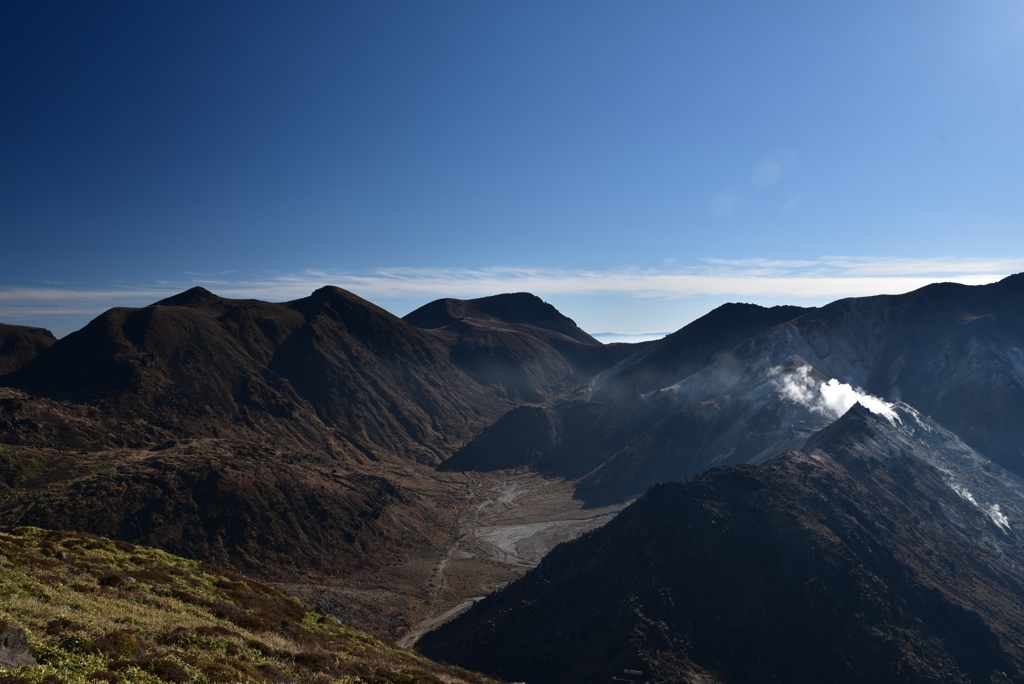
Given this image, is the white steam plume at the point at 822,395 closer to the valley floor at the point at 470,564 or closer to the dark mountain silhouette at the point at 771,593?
the dark mountain silhouette at the point at 771,593

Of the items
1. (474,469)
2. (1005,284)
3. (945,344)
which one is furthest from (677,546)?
(1005,284)

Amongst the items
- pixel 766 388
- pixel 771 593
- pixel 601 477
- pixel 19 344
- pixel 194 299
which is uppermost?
pixel 194 299

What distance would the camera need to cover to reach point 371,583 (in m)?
54.0

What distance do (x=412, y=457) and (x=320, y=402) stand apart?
22617mm

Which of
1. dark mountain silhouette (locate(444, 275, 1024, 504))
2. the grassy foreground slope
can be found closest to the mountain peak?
dark mountain silhouette (locate(444, 275, 1024, 504))

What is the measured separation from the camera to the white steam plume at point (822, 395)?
78.8m

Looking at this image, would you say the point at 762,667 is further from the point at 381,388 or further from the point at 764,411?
the point at 381,388

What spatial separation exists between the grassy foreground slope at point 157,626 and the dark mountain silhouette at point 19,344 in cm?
13624

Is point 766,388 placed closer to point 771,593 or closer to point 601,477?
point 601,477

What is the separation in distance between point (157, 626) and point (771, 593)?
34781 mm

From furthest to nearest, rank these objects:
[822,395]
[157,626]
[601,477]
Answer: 1. [601,477]
2. [822,395]
3. [157,626]

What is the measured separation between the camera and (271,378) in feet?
356

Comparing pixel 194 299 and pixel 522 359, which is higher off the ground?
pixel 194 299

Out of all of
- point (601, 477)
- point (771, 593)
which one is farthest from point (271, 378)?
point (771, 593)
